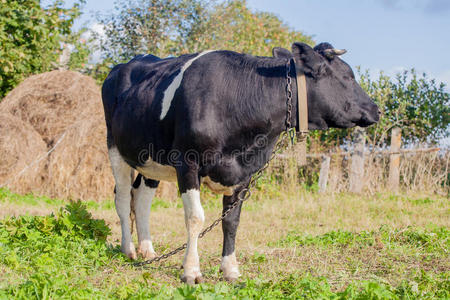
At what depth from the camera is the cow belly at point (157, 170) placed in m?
4.77

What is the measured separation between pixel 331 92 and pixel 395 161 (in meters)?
7.78

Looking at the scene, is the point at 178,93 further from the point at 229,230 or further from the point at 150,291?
the point at 150,291

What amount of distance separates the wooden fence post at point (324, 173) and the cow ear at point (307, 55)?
24.5ft

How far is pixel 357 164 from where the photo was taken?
1135 cm

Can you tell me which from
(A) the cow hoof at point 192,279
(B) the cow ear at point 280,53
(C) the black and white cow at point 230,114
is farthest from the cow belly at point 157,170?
(B) the cow ear at point 280,53

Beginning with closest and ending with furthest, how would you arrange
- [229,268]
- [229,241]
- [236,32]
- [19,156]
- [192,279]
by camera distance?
[192,279], [229,268], [229,241], [19,156], [236,32]

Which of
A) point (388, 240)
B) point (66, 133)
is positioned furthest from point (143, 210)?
point (66, 133)

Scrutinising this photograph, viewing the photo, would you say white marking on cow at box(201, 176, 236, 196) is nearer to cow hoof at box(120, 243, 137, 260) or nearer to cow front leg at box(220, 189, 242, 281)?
cow front leg at box(220, 189, 242, 281)

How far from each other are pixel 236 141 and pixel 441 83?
34.3ft

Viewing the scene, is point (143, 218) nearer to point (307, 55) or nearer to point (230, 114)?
point (230, 114)

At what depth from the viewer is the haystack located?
1051 cm

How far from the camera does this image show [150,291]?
3.46 metres

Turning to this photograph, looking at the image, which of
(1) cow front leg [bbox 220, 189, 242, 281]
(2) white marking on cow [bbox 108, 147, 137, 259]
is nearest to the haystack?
(2) white marking on cow [bbox 108, 147, 137, 259]

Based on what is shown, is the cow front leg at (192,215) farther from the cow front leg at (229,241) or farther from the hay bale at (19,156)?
the hay bale at (19,156)
